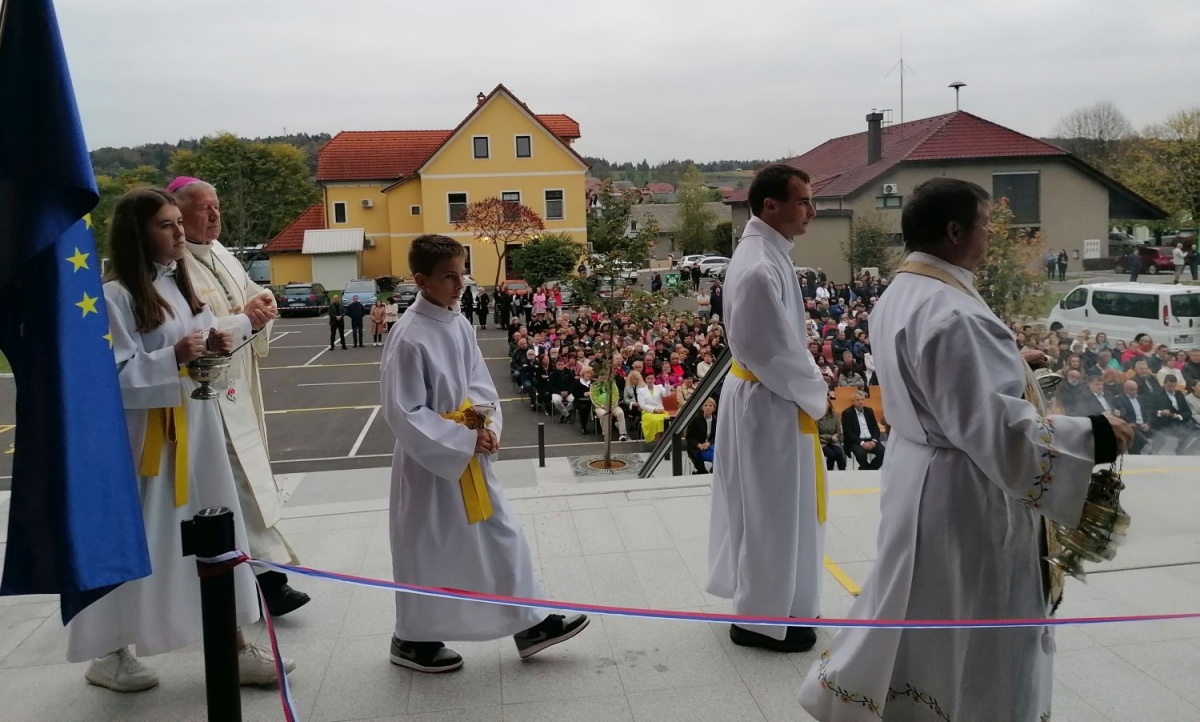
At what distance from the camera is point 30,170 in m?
2.05

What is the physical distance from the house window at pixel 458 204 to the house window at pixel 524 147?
7.99ft

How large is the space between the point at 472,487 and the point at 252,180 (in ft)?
38.1

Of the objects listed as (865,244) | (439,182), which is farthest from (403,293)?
(865,244)

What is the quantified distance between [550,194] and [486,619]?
58.4 ft

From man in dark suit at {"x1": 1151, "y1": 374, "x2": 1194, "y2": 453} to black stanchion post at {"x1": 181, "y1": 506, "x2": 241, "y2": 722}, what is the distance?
5406 mm

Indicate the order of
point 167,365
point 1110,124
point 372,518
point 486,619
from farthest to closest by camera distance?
point 1110,124 < point 372,518 < point 486,619 < point 167,365

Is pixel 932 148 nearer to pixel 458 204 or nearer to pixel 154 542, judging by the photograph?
pixel 154 542

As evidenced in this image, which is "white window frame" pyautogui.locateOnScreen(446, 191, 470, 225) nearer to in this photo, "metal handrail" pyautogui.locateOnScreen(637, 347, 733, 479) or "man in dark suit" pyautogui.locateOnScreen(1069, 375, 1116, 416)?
"metal handrail" pyautogui.locateOnScreen(637, 347, 733, 479)

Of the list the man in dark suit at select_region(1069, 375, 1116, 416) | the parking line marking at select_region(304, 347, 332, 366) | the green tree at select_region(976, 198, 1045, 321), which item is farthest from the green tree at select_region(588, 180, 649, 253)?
the parking line marking at select_region(304, 347, 332, 366)

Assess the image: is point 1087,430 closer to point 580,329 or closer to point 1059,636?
point 1059,636

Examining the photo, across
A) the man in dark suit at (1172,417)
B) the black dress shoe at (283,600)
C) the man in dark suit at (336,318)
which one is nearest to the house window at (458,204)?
the man in dark suit at (336,318)

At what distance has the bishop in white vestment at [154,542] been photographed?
2.78m

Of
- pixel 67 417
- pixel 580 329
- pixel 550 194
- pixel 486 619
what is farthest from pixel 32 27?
pixel 550 194

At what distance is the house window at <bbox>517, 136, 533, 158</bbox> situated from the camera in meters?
20.3
